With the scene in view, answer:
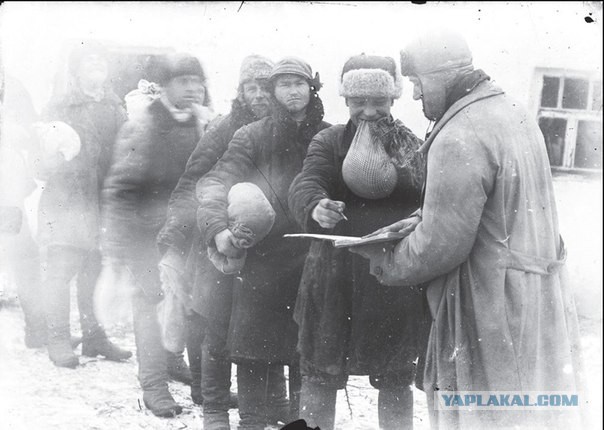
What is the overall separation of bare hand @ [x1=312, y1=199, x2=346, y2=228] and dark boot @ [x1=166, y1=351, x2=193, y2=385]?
134cm

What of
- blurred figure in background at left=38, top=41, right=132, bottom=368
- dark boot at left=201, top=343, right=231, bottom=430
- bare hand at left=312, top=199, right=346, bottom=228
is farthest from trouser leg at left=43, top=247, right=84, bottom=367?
bare hand at left=312, top=199, right=346, bottom=228

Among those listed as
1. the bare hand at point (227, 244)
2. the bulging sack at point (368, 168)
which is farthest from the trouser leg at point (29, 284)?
the bulging sack at point (368, 168)

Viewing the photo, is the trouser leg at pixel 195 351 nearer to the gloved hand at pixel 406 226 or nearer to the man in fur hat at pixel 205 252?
the man in fur hat at pixel 205 252

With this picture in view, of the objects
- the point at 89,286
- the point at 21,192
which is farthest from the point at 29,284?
the point at 21,192

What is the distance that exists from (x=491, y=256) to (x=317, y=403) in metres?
1.15

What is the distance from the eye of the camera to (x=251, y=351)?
12.0 ft

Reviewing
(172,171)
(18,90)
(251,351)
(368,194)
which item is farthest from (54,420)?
(368,194)

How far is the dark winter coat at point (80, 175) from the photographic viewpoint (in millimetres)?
3795

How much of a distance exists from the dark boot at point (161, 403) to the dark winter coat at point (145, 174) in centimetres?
54

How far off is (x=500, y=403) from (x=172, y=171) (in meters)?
2.01

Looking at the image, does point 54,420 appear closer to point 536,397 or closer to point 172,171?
point 172,171

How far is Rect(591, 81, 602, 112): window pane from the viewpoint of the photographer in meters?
3.84

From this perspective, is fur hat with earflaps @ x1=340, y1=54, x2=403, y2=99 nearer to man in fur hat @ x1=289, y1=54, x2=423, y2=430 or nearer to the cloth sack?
man in fur hat @ x1=289, y1=54, x2=423, y2=430

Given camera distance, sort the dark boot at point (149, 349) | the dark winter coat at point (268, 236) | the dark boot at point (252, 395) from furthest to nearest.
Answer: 1. the dark boot at point (149, 349)
2. the dark boot at point (252, 395)
3. the dark winter coat at point (268, 236)
